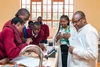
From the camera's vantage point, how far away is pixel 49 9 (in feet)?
29.5

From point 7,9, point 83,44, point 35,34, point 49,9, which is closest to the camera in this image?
point 83,44

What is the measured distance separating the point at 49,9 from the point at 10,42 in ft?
23.6

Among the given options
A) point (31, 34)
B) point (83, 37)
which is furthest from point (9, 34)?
point (31, 34)

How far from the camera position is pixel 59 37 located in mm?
3543

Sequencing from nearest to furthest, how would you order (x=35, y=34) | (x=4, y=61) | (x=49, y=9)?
(x=4, y=61) → (x=35, y=34) → (x=49, y=9)

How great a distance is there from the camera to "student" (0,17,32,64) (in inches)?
74.0

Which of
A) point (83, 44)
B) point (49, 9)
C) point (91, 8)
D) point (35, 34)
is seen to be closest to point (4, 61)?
point (83, 44)

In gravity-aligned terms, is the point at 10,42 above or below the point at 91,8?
below

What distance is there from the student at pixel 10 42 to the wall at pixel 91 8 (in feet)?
21.4

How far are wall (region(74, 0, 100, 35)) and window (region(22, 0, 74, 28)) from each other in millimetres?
646

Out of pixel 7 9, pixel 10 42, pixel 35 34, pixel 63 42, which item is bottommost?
pixel 63 42

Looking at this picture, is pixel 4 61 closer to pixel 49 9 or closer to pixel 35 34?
pixel 35 34

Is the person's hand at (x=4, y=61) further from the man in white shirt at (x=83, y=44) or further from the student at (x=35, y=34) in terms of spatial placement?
the student at (x=35, y=34)

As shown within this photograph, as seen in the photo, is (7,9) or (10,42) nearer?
(10,42)
